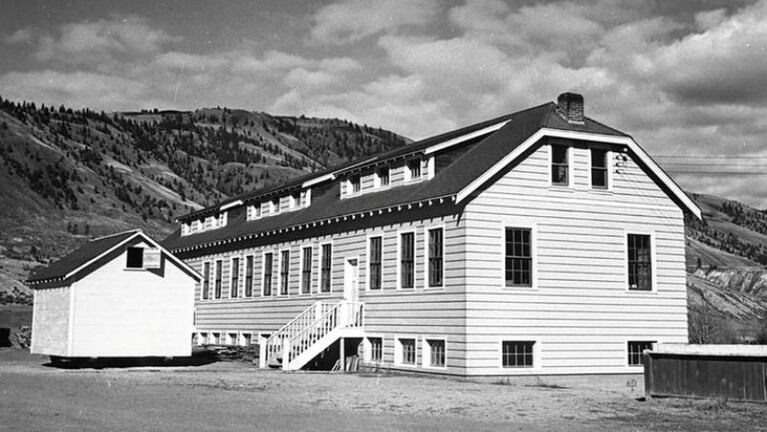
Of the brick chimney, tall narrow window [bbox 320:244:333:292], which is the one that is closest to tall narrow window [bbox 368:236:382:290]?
tall narrow window [bbox 320:244:333:292]

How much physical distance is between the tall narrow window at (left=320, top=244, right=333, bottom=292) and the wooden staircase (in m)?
1.67

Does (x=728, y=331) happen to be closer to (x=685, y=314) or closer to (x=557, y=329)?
(x=685, y=314)

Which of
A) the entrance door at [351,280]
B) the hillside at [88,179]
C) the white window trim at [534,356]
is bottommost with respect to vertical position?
the white window trim at [534,356]

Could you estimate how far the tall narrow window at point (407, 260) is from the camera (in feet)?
90.4

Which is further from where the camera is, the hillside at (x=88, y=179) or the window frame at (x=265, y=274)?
the hillside at (x=88, y=179)

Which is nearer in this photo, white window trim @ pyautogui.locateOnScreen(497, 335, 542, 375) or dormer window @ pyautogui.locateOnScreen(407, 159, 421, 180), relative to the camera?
white window trim @ pyautogui.locateOnScreen(497, 335, 542, 375)

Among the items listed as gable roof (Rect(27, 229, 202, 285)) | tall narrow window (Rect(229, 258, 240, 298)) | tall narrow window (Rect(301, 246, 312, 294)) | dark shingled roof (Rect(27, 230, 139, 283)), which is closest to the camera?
gable roof (Rect(27, 229, 202, 285))

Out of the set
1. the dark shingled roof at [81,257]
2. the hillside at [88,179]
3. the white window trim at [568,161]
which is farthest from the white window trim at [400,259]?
the hillside at [88,179]

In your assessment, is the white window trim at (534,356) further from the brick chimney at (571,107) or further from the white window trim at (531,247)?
the brick chimney at (571,107)

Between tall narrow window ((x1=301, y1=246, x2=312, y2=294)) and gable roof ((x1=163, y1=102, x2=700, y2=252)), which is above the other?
gable roof ((x1=163, y1=102, x2=700, y2=252))

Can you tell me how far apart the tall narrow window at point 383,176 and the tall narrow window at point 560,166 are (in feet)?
20.3

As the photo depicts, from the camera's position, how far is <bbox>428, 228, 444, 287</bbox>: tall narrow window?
2628 cm

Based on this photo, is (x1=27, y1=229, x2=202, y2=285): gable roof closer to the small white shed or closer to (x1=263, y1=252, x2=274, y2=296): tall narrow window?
the small white shed

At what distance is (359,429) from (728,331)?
39045 millimetres
